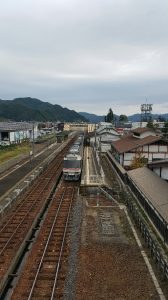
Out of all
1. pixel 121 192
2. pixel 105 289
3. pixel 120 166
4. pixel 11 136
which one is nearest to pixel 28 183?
pixel 121 192

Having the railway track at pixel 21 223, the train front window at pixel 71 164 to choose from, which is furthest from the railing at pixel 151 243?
the train front window at pixel 71 164

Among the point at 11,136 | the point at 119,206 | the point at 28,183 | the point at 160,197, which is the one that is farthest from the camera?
the point at 11,136

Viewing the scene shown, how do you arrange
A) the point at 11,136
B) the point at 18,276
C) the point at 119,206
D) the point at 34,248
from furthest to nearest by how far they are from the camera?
the point at 11,136
the point at 119,206
the point at 34,248
the point at 18,276

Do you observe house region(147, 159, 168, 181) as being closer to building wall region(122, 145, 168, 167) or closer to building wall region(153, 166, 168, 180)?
building wall region(153, 166, 168, 180)

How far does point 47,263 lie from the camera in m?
17.4

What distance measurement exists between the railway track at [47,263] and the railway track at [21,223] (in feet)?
2.07

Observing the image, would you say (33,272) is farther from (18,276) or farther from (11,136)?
(11,136)

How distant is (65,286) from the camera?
14859 millimetres

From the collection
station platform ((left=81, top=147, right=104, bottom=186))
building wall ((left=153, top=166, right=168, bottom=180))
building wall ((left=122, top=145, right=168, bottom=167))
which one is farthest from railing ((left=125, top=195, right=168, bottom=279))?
building wall ((left=122, top=145, right=168, bottom=167))

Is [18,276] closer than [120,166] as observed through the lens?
Yes

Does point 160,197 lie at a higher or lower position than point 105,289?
higher

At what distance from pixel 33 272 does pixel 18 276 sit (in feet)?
2.14

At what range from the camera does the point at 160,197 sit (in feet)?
72.9

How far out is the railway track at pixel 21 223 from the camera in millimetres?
17433
